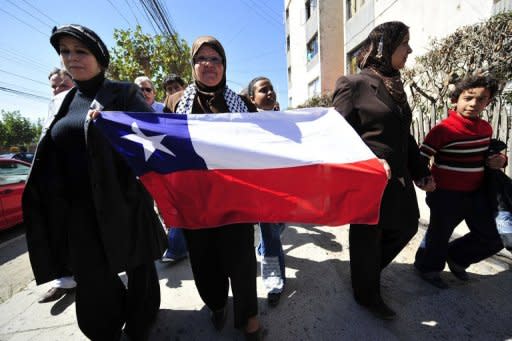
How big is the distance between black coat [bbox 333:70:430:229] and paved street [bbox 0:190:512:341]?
0.74m

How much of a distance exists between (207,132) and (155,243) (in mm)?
795

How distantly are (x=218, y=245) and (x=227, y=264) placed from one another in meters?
0.14

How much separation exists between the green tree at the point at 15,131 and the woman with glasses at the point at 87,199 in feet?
171

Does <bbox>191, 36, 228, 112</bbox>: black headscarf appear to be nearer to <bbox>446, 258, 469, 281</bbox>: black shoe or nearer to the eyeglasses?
the eyeglasses

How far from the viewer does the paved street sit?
5.96 feet

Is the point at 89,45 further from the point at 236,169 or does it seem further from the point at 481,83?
the point at 481,83

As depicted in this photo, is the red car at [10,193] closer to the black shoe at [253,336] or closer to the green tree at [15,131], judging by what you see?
the black shoe at [253,336]

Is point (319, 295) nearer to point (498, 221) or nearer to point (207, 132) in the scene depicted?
point (498, 221)

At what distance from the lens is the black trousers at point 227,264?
5.62 feet

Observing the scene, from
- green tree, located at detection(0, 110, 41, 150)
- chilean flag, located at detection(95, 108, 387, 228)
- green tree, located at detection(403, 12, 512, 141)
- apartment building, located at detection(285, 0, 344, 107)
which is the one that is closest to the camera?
chilean flag, located at detection(95, 108, 387, 228)

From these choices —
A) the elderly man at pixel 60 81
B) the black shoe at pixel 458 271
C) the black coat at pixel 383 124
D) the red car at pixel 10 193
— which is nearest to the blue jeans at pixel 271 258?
the black coat at pixel 383 124

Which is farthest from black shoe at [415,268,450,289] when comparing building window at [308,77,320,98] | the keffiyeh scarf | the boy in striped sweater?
building window at [308,77,320,98]

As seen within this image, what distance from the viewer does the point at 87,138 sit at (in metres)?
1.45

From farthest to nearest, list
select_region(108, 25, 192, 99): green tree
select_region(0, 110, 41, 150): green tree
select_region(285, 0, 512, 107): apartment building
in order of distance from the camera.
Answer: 1. select_region(0, 110, 41, 150): green tree
2. select_region(108, 25, 192, 99): green tree
3. select_region(285, 0, 512, 107): apartment building
